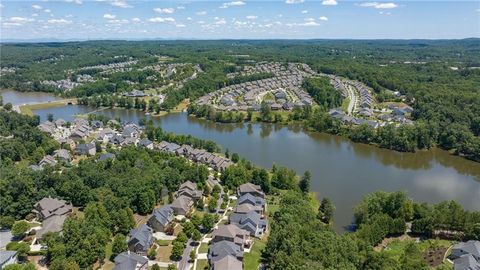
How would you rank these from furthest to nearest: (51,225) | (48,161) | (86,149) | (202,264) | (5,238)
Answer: (86,149), (48,161), (51,225), (5,238), (202,264)

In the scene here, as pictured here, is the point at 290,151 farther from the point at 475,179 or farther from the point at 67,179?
the point at 67,179

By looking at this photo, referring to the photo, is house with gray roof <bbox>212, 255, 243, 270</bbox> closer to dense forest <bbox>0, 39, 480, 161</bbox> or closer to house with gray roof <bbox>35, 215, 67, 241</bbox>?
house with gray roof <bbox>35, 215, 67, 241</bbox>

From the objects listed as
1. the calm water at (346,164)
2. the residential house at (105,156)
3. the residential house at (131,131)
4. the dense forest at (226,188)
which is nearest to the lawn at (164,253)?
the dense forest at (226,188)

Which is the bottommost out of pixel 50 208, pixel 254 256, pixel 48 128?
pixel 254 256

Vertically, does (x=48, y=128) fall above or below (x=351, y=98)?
below

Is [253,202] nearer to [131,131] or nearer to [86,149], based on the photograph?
[86,149]

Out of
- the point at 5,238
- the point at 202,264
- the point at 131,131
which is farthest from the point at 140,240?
the point at 131,131

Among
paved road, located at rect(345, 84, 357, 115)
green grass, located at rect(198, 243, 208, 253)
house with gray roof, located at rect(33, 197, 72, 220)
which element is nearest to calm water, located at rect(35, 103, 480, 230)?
green grass, located at rect(198, 243, 208, 253)
